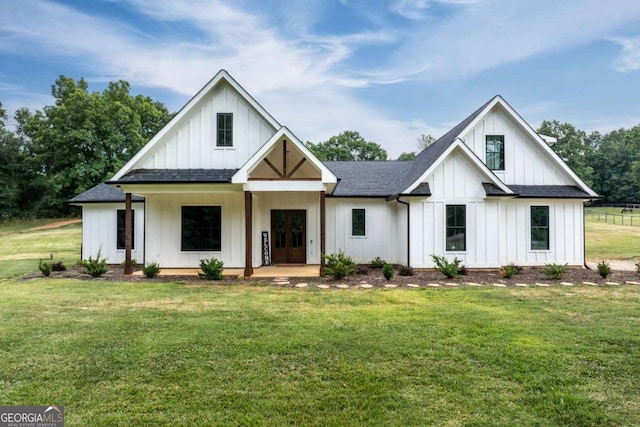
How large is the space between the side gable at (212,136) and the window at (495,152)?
821cm

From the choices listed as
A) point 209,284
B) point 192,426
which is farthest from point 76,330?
point 209,284

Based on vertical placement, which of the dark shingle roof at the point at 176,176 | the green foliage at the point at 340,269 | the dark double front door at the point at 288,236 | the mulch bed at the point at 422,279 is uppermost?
the dark shingle roof at the point at 176,176

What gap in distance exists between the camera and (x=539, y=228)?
13500mm

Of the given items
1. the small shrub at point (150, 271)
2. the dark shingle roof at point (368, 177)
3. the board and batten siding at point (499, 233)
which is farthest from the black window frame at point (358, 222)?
the small shrub at point (150, 271)

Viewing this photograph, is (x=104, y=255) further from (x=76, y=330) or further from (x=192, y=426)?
(x=192, y=426)

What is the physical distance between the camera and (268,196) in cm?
1470

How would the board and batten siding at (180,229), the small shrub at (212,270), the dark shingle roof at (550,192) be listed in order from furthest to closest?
the board and batten siding at (180,229) → the dark shingle roof at (550,192) → the small shrub at (212,270)

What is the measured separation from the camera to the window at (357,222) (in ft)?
49.4

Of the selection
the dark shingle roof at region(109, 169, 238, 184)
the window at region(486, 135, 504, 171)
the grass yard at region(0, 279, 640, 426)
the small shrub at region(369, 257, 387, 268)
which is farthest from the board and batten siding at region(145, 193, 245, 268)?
the window at region(486, 135, 504, 171)

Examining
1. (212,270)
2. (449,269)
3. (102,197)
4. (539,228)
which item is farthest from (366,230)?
(102,197)

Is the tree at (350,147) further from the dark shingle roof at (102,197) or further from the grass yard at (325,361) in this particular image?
the grass yard at (325,361)

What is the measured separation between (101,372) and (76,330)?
82.4 inches

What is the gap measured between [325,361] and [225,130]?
1034 cm

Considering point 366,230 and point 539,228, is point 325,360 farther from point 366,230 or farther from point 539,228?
point 539,228
